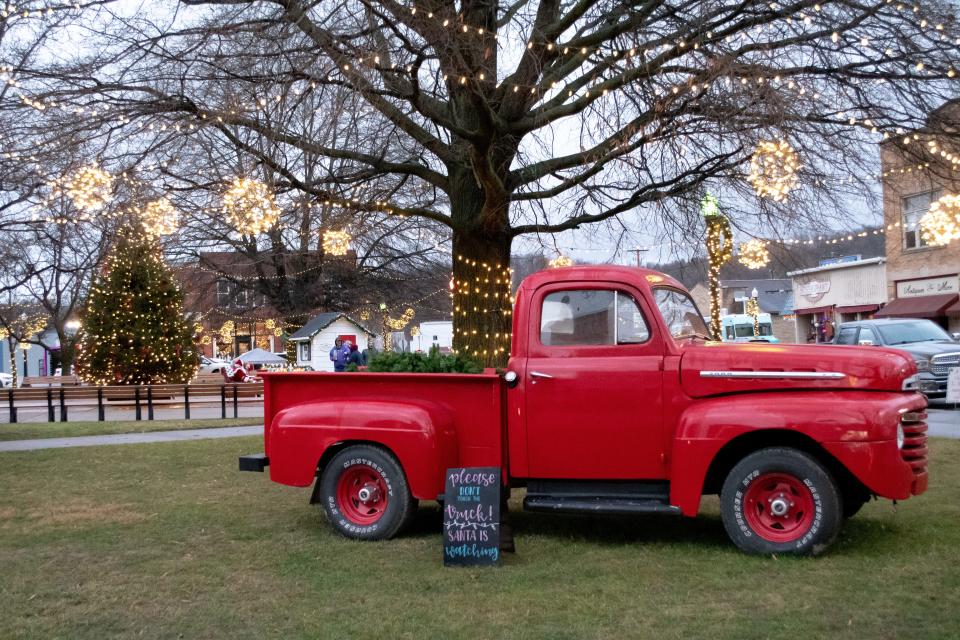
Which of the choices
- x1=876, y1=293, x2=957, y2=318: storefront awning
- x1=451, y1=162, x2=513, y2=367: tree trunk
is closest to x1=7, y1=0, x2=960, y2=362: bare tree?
x1=451, y1=162, x2=513, y2=367: tree trunk

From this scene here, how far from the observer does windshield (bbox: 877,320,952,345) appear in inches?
762

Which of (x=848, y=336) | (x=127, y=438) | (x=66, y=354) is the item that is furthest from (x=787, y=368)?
(x=66, y=354)

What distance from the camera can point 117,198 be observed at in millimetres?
13453

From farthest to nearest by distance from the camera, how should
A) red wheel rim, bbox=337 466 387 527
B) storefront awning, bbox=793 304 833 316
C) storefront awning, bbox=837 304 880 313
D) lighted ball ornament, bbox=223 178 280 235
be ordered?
1. storefront awning, bbox=793 304 833 316
2. storefront awning, bbox=837 304 880 313
3. lighted ball ornament, bbox=223 178 280 235
4. red wheel rim, bbox=337 466 387 527

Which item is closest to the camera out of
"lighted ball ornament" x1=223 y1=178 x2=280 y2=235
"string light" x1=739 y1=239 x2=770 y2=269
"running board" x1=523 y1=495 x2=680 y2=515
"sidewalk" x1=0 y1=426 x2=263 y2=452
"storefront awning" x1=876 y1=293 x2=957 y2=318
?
"running board" x1=523 y1=495 x2=680 y2=515

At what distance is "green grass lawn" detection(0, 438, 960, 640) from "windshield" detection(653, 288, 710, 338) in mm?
1586

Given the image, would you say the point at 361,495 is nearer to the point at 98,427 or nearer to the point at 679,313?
the point at 679,313

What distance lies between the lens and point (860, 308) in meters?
45.2

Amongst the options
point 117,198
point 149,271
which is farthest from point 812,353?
point 149,271

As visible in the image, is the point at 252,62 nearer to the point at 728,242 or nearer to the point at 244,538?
the point at 244,538

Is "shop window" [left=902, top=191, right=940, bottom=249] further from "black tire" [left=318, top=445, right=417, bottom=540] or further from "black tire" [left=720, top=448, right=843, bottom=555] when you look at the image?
"black tire" [left=318, top=445, right=417, bottom=540]

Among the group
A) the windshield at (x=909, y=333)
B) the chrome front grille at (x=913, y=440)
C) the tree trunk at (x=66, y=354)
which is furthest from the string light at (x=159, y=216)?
the tree trunk at (x=66, y=354)

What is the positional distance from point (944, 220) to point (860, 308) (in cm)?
3250

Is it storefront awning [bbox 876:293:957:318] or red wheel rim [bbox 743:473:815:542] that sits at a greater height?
storefront awning [bbox 876:293:957:318]
